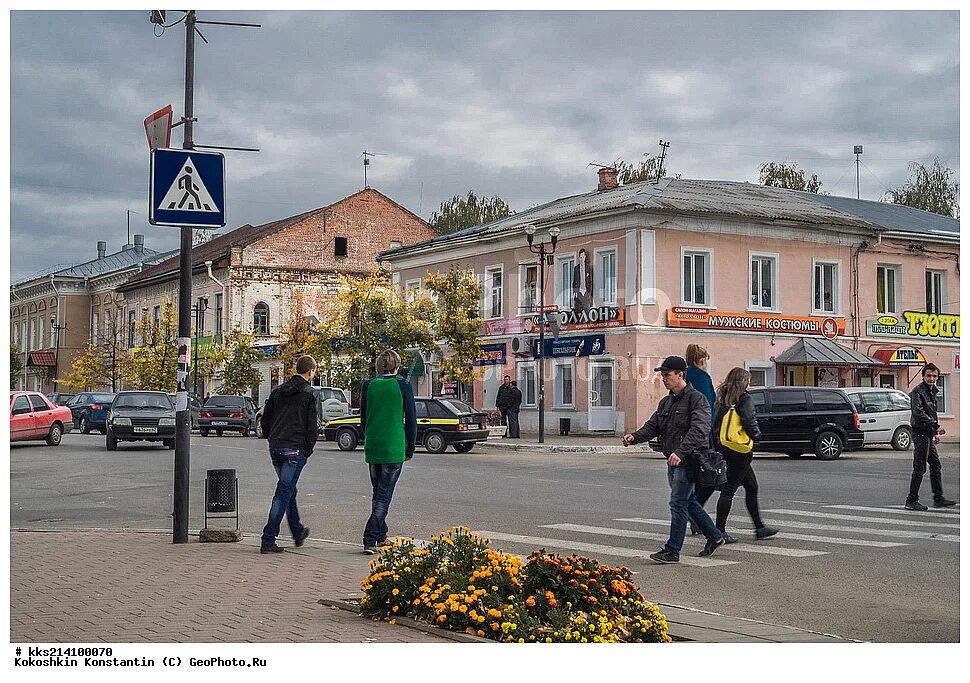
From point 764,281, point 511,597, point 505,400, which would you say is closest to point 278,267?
point 505,400

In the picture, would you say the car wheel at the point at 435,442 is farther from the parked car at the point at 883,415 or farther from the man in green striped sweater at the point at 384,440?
the man in green striped sweater at the point at 384,440

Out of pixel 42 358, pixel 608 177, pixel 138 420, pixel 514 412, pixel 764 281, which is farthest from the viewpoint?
pixel 42 358

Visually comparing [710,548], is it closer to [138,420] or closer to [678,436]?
[678,436]

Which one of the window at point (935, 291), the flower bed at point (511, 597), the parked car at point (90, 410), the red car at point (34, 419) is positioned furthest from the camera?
the parked car at point (90, 410)

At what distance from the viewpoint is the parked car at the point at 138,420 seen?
32156mm

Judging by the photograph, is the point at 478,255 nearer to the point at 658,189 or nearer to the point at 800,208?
the point at 658,189

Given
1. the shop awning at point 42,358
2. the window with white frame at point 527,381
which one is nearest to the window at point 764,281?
the window with white frame at point 527,381

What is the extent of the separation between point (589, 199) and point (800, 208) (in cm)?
724

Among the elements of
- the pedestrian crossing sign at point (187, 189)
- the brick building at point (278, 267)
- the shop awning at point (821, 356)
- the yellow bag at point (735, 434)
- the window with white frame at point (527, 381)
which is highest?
the brick building at point (278, 267)

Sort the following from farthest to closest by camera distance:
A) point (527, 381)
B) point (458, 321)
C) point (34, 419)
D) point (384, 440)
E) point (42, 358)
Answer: point (42, 358) → point (527, 381) → point (458, 321) → point (34, 419) → point (384, 440)

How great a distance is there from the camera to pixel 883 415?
31.4m

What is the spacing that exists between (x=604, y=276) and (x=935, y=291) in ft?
40.2

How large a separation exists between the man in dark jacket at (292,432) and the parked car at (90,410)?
34380mm
